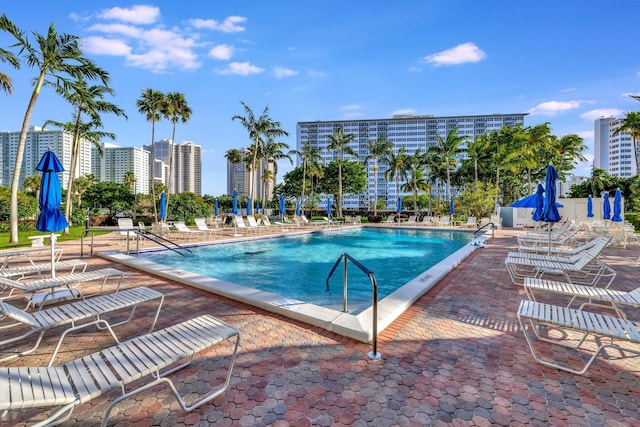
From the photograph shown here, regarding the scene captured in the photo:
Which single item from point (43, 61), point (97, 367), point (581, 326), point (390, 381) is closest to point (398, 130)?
point (43, 61)

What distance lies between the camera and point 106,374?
211 cm

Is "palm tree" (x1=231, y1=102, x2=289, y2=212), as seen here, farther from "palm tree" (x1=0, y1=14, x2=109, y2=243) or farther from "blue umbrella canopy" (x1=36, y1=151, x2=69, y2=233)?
"blue umbrella canopy" (x1=36, y1=151, x2=69, y2=233)

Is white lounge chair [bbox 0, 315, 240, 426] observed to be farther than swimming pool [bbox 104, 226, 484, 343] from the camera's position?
No

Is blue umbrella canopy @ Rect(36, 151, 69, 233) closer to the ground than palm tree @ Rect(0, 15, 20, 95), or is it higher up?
closer to the ground

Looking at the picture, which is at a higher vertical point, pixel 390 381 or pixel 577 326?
pixel 577 326

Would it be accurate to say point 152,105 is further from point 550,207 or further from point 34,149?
point 34,149

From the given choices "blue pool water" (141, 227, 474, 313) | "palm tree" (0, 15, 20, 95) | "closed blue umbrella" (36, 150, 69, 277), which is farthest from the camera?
"palm tree" (0, 15, 20, 95)

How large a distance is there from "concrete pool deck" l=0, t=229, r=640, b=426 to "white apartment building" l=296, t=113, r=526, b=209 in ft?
327

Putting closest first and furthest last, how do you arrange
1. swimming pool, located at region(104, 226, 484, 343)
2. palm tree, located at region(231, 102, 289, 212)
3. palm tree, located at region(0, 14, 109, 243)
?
swimming pool, located at region(104, 226, 484, 343) → palm tree, located at region(0, 14, 109, 243) → palm tree, located at region(231, 102, 289, 212)

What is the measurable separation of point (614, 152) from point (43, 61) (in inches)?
6965

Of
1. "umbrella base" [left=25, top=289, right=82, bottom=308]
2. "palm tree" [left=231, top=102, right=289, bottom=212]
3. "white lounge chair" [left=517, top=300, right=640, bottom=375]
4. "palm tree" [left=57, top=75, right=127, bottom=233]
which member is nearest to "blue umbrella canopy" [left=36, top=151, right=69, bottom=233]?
"umbrella base" [left=25, top=289, right=82, bottom=308]

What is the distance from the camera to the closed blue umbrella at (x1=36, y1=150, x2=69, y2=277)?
5082 millimetres

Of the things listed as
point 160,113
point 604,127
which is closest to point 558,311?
point 160,113

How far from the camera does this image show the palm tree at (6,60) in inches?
464
